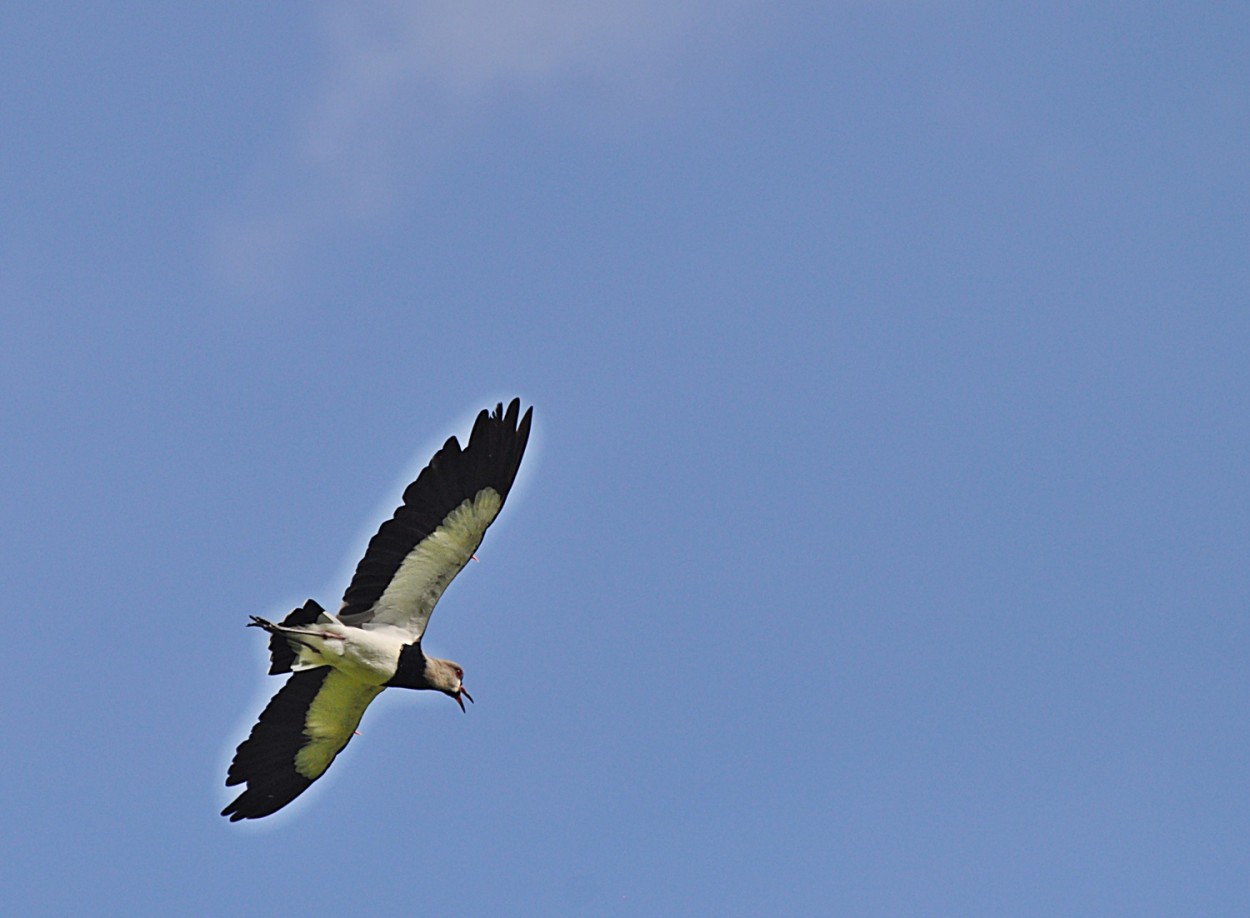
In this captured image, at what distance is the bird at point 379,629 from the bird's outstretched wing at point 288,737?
15 mm

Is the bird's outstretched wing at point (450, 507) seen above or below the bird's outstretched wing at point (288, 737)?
above

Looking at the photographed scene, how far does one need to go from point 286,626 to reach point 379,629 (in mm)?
1422

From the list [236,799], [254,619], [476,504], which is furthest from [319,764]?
[476,504]

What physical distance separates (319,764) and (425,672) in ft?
7.88

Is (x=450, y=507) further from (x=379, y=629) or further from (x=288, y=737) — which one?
(x=288, y=737)

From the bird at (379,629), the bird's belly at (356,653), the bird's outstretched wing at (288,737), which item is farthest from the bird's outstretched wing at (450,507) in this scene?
the bird's outstretched wing at (288,737)

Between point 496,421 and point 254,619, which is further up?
point 496,421

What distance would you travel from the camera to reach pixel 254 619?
84.1 ft

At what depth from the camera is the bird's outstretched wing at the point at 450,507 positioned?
2577 cm

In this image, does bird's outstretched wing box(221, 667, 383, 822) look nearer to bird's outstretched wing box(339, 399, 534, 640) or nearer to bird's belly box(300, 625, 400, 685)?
bird's belly box(300, 625, 400, 685)

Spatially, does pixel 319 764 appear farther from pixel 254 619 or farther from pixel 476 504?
pixel 476 504

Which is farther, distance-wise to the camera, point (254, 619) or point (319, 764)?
point (319, 764)

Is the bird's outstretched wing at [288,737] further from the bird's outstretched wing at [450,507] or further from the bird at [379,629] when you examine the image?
the bird's outstretched wing at [450,507]

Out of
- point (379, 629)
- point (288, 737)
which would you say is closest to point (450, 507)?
point (379, 629)
